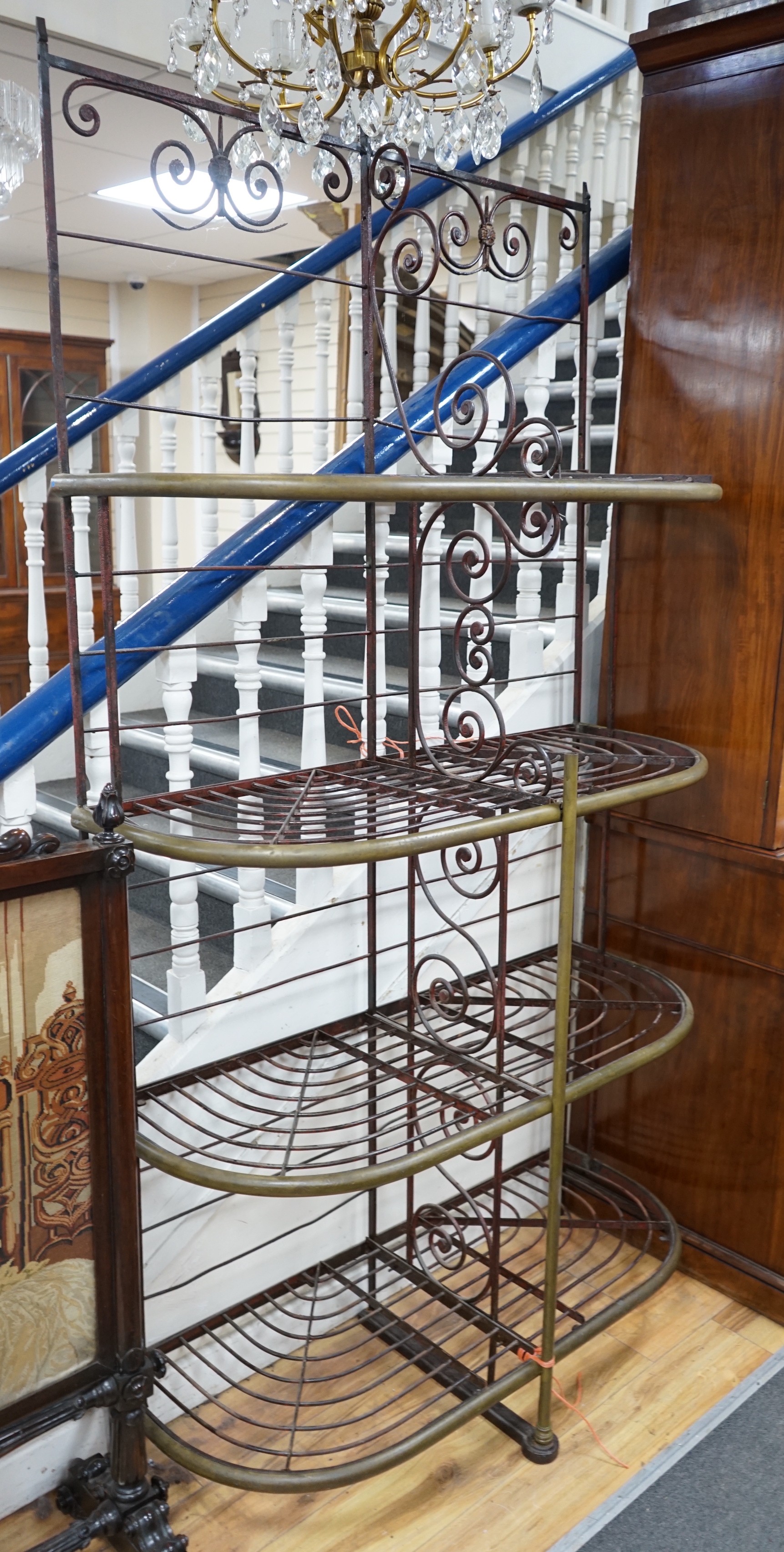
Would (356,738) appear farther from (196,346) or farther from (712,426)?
(196,346)

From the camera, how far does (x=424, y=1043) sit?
181 cm

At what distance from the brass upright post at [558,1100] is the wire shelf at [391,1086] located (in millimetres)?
43

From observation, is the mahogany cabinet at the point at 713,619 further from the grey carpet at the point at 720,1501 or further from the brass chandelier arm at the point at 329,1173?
the brass chandelier arm at the point at 329,1173

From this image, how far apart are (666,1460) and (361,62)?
1.98m

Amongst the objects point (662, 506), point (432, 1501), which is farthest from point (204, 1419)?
point (662, 506)

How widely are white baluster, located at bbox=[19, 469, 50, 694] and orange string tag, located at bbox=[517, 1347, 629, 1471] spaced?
5.28ft

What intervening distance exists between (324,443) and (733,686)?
132cm

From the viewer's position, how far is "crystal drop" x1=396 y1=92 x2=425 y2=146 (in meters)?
1.61

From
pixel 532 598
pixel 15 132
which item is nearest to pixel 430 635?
pixel 532 598

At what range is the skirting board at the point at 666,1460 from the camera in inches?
61.7

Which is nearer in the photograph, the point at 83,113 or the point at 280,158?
the point at 83,113

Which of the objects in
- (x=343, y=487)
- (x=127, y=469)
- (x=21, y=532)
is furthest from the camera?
(x=21, y=532)

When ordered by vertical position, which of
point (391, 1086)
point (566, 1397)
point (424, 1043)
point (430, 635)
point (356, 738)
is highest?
point (430, 635)

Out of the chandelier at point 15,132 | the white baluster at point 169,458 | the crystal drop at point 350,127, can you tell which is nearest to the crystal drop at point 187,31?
the crystal drop at point 350,127
